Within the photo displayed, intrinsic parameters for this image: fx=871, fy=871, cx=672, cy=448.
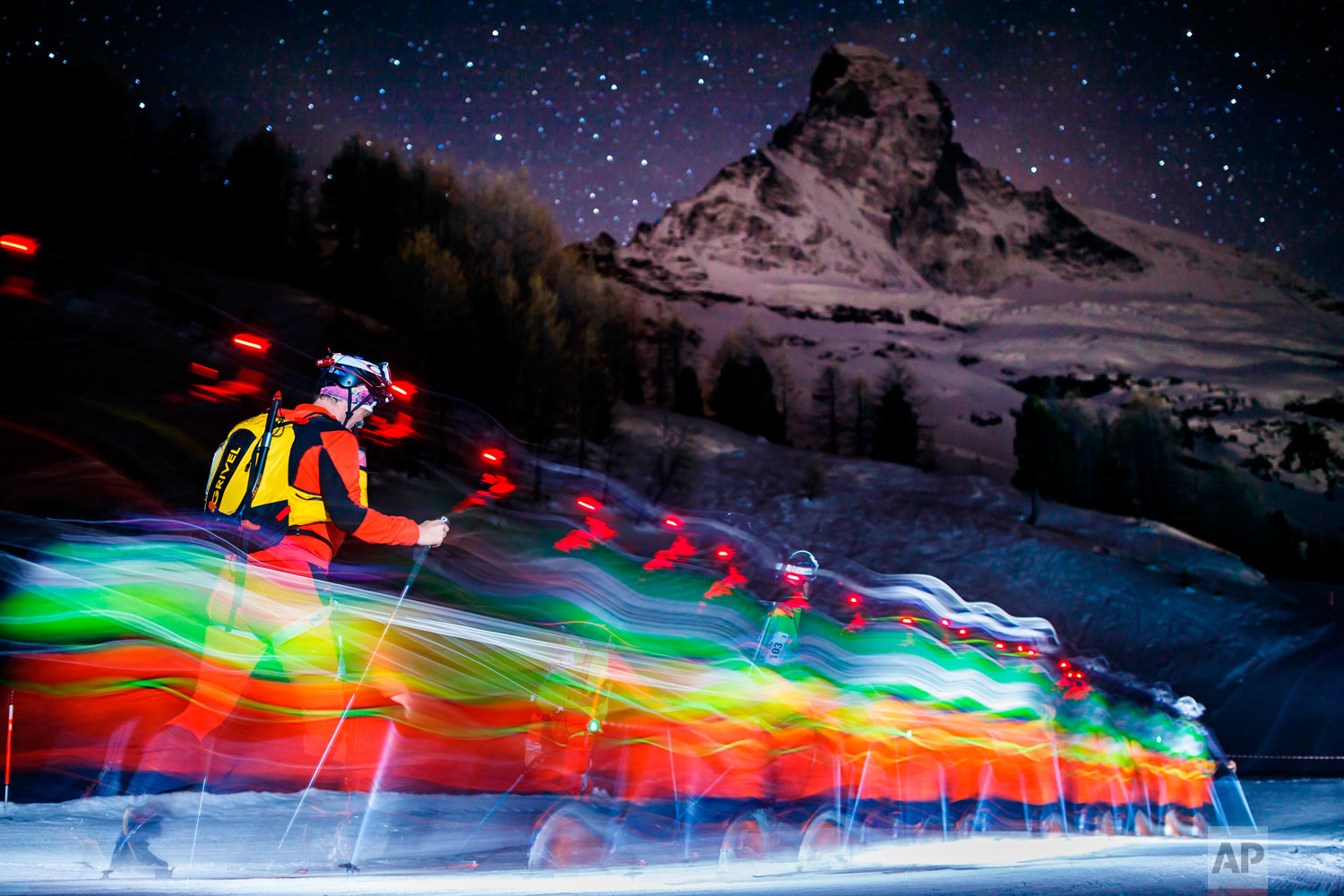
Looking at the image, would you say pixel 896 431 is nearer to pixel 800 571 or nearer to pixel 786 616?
pixel 800 571

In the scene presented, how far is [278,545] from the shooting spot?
3.38m

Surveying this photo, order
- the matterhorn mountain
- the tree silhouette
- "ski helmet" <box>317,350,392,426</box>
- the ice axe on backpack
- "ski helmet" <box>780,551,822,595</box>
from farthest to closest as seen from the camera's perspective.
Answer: the matterhorn mountain → the tree silhouette → "ski helmet" <box>780,551,822,595</box> → "ski helmet" <box>317,350,392,426</box> → the ice axe on backpack

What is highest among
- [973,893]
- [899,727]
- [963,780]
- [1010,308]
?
[1010,308]

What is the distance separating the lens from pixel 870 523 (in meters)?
47.8

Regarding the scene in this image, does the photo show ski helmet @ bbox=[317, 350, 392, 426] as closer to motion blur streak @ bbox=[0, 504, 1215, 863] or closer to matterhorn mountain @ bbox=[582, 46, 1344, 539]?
motion blur streak @ bbox=[0, 504, 1215, 863]

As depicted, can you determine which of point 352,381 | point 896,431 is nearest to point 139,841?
point 352,381

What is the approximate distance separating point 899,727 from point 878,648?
4.35 feet

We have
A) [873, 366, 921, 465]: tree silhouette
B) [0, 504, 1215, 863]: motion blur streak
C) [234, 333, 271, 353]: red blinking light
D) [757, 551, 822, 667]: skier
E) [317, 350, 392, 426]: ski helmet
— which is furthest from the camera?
[873, 366, 921, 465]: tree silhouette

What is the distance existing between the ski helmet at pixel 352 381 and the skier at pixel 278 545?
203 mm

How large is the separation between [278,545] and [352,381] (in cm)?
76

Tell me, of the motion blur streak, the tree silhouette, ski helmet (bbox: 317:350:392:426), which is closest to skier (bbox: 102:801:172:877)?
the motion blur streak

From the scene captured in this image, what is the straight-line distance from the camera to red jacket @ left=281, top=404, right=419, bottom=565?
3389 mm

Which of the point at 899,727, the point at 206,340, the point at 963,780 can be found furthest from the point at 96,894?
the point at 206,340

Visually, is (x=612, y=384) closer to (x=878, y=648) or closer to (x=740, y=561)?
(x=740, y=561)
